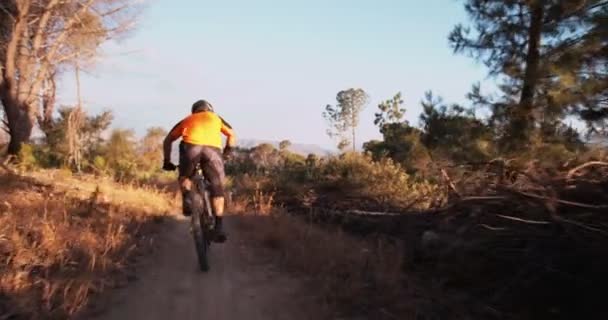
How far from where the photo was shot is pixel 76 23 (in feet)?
63.5

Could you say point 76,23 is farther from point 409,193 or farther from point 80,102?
point 409,193

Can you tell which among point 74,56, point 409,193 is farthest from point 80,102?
point 409,193

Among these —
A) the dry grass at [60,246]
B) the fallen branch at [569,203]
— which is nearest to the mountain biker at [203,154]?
the dry grass at [60,246]

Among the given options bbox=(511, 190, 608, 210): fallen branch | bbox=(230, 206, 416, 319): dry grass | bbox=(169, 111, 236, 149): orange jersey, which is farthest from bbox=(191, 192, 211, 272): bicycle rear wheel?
bbox=(511, 190, 608, 210): fallen branch

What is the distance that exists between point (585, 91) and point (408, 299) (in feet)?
26.2

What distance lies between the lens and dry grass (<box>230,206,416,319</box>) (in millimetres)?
4559

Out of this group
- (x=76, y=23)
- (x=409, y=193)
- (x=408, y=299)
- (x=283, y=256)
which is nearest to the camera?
(x=408, y=299)

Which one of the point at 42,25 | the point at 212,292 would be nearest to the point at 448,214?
the point at 212,292

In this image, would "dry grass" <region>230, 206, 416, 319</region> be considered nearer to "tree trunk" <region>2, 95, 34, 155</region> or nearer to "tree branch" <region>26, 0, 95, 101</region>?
"tree trunk" <region>2, 95, 34, 155</region>

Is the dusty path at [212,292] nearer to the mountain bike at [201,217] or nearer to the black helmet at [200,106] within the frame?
the mountain bike at [201,217]

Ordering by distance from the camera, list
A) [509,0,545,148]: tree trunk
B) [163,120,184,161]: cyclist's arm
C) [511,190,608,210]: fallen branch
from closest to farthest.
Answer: [511,190,608,210]: fallen branch
[163,120,184,161]: cyclist's arm
[509,0,545,148]: tree trunk

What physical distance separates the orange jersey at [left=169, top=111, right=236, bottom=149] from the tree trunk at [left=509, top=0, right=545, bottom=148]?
23.3 feet

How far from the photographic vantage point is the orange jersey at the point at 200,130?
6.33 m

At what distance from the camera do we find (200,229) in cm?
604
